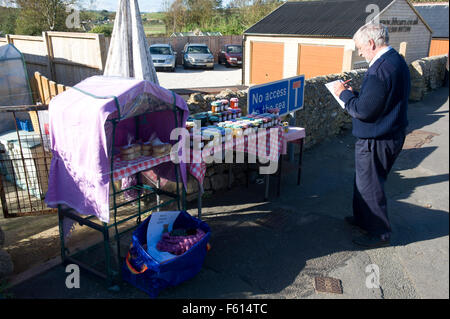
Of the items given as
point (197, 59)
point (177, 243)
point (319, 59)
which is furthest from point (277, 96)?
point (197, 59)

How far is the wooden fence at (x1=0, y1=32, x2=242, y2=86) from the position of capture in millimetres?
9125

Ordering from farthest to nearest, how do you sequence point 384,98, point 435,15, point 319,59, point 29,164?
1. point 435,15
2. point 319,59
3. point 29,164
4. point 384,98

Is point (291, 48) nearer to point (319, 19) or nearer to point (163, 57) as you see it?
point (319, 19)

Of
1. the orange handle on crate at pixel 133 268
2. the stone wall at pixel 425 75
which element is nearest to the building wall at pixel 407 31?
the stone wall at pixel 425 75

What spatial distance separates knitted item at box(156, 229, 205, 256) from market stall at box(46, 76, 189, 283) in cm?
48

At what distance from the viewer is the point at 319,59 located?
16.4 meters

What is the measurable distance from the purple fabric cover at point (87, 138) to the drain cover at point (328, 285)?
2.25 m

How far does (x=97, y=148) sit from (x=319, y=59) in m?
14.4

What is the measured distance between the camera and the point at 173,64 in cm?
2467

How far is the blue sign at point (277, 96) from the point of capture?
19.1 feet

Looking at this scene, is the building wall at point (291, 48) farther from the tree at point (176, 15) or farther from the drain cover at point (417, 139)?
the tree at point (176, 15)

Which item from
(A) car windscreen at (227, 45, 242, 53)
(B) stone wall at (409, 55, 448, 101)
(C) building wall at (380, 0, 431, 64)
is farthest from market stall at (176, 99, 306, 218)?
(A) car windscreen at (227, 45, 242, 53)

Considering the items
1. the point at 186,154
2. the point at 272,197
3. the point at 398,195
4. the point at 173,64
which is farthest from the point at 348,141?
the point at 173,64
